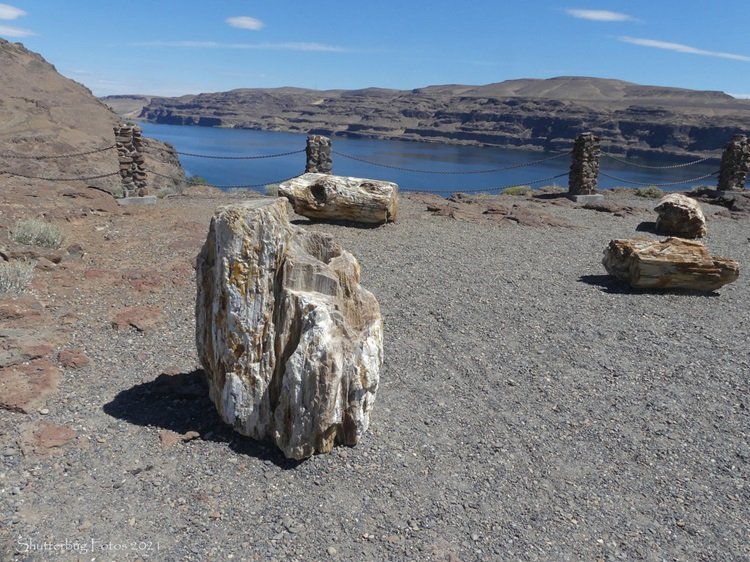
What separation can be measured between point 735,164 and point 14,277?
19.1 metres

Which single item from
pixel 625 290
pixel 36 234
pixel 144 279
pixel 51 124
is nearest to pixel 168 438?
pixel 144 279

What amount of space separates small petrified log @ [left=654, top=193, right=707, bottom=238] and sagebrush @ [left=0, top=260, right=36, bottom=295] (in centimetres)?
1193

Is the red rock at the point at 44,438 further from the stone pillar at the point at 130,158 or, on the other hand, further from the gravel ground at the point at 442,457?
the stone pillar at the point at 130,158

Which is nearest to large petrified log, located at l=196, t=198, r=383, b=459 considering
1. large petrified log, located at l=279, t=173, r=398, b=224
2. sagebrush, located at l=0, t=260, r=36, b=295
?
sagebrush, located at l=0, t=260, r=36, b=295

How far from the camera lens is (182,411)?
4.46 meters

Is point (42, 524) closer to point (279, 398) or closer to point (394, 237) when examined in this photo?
point (279, 398)

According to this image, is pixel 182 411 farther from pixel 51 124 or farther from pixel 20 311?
pixel 51 124

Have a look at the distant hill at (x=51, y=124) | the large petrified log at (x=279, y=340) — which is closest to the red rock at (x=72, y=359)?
the large petrified log at (x=279, y=340)

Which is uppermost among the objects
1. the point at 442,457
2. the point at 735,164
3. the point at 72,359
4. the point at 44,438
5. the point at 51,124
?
the point at 51,124

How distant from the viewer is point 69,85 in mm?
33438

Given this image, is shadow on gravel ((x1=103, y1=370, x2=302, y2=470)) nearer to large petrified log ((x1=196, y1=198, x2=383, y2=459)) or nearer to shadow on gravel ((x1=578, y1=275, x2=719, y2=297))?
large petrified log ((x1=196, y1=198, x2=383, y2=459))

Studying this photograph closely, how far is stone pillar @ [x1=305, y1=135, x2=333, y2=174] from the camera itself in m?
14.5

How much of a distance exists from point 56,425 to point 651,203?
55.5 feet

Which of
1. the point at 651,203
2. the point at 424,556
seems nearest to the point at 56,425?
the point at 424,556
